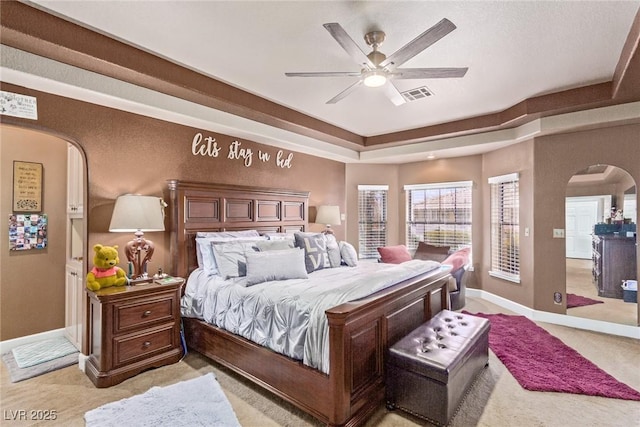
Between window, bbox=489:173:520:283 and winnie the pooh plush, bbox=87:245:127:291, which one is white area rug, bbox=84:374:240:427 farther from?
window, bbox=489:173:520:283

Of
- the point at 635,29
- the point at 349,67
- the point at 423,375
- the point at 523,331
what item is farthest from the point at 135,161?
the point at 523,331

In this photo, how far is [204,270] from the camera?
11.1ft

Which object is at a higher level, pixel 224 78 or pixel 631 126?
pixel 224 78

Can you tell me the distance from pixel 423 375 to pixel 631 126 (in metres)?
4.03

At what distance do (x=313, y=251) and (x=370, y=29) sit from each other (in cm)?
235

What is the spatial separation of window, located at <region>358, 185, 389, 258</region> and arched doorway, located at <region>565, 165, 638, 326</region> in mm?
3072

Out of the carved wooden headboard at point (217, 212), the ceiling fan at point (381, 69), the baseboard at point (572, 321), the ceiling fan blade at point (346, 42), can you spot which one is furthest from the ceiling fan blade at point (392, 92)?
the baseboard at point (572, 321)

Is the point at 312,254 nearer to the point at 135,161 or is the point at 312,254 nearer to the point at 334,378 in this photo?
the point at 334,378

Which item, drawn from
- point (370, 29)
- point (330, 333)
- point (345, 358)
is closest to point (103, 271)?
point (330, 333)

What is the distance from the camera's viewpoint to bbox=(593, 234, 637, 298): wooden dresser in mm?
3816

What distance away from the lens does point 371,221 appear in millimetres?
6531

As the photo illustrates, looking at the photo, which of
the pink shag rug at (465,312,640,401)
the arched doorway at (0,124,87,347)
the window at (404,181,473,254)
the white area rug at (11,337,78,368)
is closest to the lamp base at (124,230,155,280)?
the arched doorway at (0,124,87,347)

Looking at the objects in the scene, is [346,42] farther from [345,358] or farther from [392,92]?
[345,358]

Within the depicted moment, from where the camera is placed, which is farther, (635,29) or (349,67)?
(349,67)
